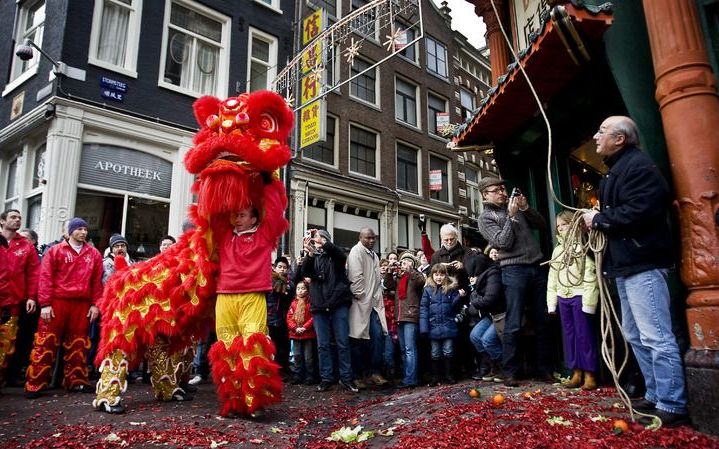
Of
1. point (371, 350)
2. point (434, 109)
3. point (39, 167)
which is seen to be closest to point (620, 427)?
point (371, 350)

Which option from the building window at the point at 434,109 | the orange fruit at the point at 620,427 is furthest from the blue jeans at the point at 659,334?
the building window at the point at 434,109

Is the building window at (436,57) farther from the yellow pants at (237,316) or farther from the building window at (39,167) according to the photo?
the yellow pants at (237,316)

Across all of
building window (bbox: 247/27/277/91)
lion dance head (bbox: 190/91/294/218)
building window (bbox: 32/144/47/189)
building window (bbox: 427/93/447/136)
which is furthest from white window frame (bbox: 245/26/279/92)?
lion dance head (bbox: 190/91/294/218)

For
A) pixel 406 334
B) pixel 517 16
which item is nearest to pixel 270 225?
pixel 406 334

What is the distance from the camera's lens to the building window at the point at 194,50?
12.2 m

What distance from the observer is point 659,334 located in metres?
3.10

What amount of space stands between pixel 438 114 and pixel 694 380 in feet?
64.9

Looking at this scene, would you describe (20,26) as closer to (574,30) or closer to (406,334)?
(406,334)

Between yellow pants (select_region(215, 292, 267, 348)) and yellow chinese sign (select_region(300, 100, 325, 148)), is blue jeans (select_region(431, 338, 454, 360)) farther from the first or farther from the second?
yellow chinese sign (select_region(300, 100, 325, 148))

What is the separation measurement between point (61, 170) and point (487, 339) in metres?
9.09

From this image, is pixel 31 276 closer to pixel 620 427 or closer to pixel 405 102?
pixel 620 427

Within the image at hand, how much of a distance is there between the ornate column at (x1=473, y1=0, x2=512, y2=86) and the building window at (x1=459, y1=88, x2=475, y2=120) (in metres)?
17.4

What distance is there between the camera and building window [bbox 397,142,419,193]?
2048cm

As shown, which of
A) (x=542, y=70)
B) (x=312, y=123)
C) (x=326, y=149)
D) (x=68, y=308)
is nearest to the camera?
(x=542, y=70)
